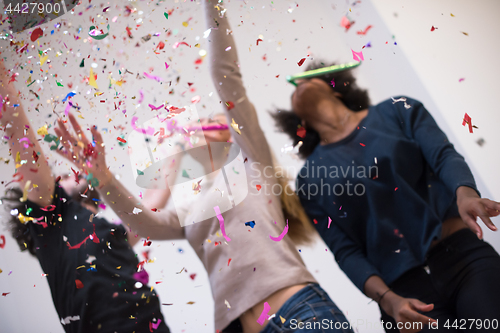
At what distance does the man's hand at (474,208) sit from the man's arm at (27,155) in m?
1.05

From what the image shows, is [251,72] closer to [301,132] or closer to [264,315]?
[301,132]

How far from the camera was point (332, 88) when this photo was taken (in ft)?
2.67

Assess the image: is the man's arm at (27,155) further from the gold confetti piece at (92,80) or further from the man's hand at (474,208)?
the man's hand at (474,208)

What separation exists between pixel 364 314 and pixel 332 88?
0.60m

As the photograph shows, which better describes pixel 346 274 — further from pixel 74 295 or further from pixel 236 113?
pixel 74 295

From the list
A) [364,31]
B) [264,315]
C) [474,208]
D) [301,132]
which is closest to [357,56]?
[364,31]

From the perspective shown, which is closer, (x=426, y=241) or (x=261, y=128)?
(x=426, y=241)

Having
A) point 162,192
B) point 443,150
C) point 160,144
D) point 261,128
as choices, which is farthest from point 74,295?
point 443,150

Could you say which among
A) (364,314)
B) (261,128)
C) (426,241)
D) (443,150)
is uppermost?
(261,128)

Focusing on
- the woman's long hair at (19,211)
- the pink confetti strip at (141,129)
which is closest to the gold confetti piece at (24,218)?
the woman's long hair at (19,211)

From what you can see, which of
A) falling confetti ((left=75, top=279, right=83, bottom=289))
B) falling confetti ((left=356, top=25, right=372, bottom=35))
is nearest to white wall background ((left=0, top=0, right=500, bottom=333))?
falling confetti ((left=356, top=25, right=372, bottom=35))

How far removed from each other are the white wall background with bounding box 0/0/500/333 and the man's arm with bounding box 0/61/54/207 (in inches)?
1.1

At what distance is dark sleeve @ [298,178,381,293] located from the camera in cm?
70

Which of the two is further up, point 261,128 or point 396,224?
point 261,128
